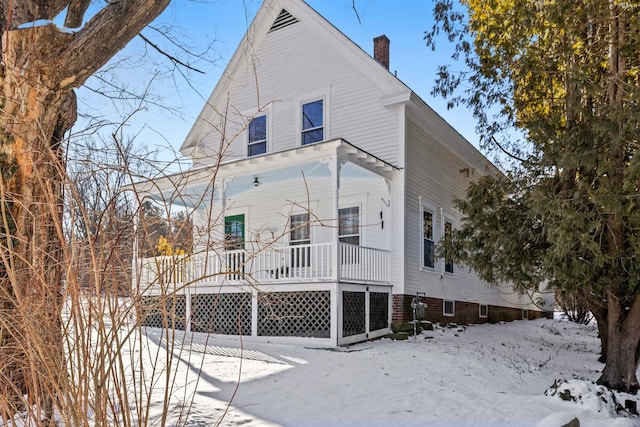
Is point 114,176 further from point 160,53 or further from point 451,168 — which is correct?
point 451,168

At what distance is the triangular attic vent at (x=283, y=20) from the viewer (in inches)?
563

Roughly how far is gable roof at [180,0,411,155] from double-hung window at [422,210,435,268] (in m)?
3.24

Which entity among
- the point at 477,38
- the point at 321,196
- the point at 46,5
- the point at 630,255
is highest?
the point at 477,38

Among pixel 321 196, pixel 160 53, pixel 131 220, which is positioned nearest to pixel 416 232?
pixel 321 196

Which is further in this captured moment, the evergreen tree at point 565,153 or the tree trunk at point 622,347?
the tree trunk at point 622,347

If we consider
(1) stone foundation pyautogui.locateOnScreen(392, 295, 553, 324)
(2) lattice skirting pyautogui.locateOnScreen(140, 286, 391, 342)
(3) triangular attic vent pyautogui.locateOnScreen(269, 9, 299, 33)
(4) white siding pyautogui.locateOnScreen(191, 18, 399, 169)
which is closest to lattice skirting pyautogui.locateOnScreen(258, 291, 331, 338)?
(2) lattice skirting pyautogui.locateOnScreen(140, 286, 391, 342)

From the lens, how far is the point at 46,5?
5.45 meters

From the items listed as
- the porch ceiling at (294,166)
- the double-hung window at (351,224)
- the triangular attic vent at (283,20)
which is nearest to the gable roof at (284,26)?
the triangular attic vent at (283,20)

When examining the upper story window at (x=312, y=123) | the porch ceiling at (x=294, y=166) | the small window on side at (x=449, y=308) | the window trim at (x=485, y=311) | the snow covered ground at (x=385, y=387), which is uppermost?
the upper story window at (x=312, y=123)

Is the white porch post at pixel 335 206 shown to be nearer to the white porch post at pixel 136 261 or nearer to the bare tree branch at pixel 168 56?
the bare tree branch at pixel 168 56

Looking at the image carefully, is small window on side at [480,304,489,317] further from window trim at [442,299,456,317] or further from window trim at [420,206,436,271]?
window trim at [420,206,436,271]

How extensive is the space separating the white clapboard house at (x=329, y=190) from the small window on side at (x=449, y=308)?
0.11ft

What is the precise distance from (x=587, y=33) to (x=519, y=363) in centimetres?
581

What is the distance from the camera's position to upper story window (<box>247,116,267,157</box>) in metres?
14.5
